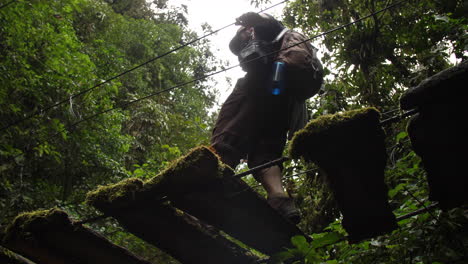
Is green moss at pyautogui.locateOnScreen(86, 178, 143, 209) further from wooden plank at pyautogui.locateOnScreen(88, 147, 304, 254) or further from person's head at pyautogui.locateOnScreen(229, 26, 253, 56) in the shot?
person's head at pyautogui.locateOnScreen(229, 26, 253, 56)

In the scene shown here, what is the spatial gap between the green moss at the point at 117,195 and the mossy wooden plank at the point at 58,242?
0.25 m

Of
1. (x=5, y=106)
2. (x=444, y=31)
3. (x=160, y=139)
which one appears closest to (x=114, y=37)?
(x=160, y=139)

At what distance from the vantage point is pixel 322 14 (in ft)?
22.0

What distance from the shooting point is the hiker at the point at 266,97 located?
2.88m

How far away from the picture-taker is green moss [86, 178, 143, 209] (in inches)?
83.6

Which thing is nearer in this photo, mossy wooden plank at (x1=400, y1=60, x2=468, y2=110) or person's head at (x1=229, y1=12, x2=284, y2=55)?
mossy wooden plank at (x1=400, y1=60, x2=468, y2=110)

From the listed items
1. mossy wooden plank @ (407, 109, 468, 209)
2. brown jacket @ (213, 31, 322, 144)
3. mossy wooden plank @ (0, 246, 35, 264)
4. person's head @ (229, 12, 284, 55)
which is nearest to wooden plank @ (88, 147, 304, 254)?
brown jacket @ (213, 31, 322, 144)

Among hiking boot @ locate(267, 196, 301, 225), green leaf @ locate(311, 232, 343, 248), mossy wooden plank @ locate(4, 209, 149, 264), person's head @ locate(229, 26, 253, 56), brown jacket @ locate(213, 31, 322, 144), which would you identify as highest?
person's head @ locate(229, 26, 253, 56)

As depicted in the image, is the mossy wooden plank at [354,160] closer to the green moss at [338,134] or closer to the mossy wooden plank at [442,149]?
the green moss at [338,134]

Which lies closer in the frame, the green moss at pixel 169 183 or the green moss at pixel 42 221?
the green moss at pixel 169 183

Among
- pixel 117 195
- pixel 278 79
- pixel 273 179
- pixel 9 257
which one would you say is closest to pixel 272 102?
pixel 278 79

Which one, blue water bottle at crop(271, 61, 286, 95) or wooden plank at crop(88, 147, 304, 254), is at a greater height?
blue water bottle at crop(271, 61, 286, 95)

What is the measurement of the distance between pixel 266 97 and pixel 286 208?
2.85 ft

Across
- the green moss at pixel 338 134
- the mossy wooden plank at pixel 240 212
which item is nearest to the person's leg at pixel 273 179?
the mossy wooden plank at pixel 240 212
